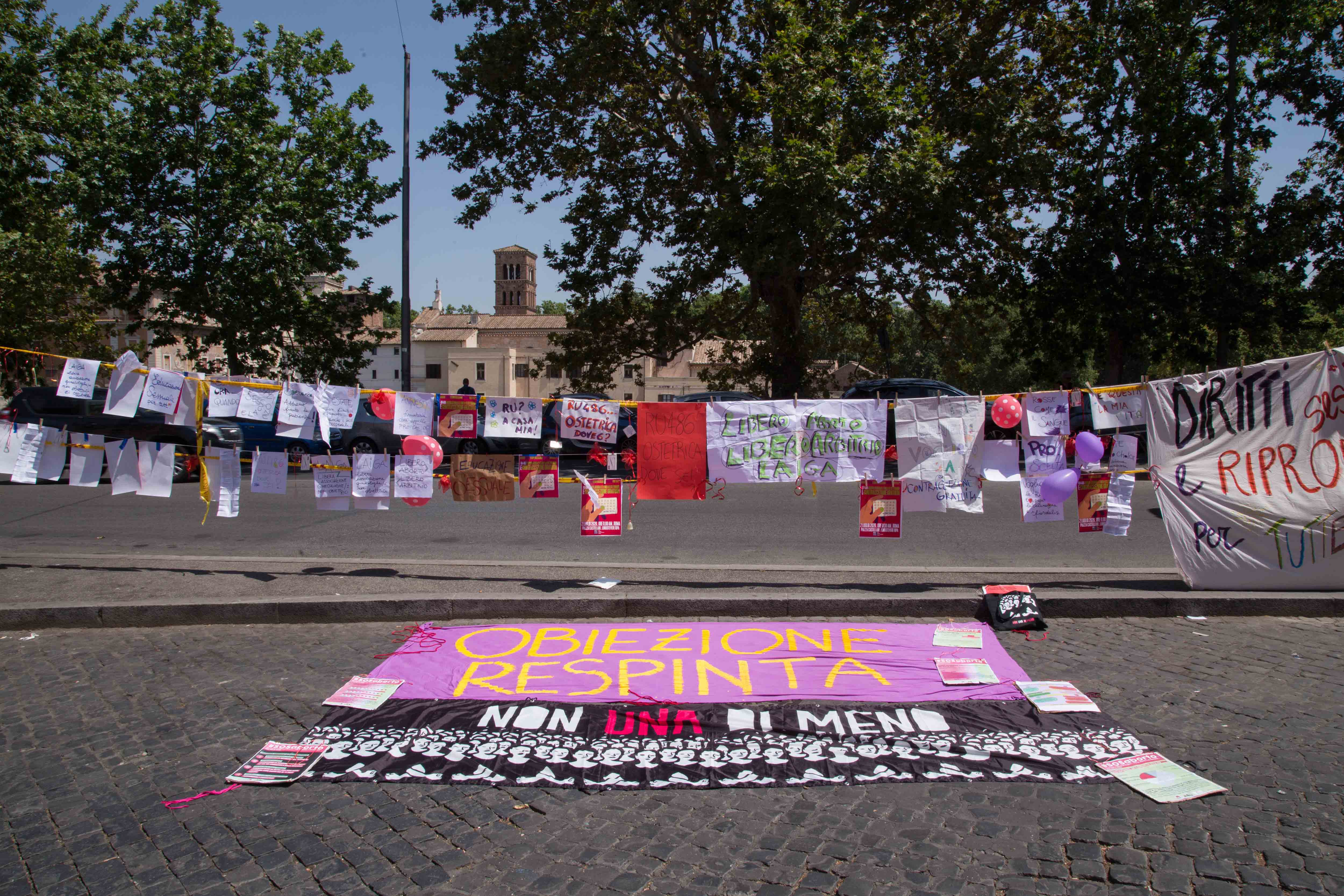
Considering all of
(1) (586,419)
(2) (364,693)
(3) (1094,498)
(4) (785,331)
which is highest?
(4) (785,331)

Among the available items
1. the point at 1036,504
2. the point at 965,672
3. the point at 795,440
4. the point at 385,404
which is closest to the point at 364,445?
the point at 385,404

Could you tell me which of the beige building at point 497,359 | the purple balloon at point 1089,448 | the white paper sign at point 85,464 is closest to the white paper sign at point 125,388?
the white paper sign at point 85,464

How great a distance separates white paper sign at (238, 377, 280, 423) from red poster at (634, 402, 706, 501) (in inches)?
129

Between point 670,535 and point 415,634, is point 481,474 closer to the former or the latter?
point 415,634

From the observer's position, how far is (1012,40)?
68.4 feet

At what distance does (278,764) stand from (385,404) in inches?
159

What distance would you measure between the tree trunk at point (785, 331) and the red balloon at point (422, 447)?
14.8 metres

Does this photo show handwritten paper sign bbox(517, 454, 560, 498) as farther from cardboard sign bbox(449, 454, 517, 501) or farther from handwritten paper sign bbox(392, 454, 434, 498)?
handwritten paper sign bbox(392, 454, 434, 498)

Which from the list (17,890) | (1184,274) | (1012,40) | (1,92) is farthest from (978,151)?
(1,92)

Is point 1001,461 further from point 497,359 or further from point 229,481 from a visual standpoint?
point 497,359

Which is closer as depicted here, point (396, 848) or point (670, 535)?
point (396, 848)

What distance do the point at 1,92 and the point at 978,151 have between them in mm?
27014

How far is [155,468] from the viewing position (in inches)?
315

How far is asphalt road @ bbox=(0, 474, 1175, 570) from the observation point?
9656 mm
